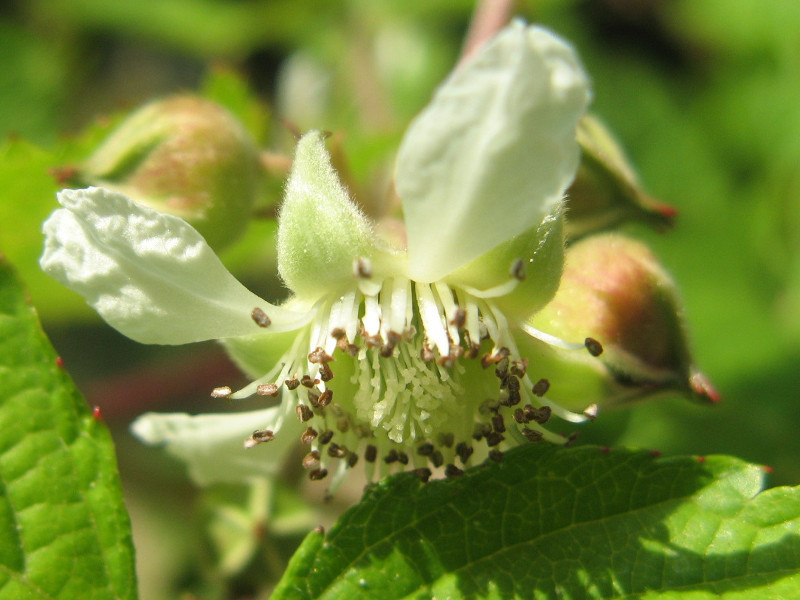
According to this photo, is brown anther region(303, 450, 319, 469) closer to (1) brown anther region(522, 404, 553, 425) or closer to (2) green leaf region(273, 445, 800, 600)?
(2) green leaf region(273, 445, 800, 600)

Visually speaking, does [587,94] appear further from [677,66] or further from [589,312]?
[677,66]

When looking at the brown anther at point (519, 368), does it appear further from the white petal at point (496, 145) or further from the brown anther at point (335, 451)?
the brown anther at point (335, 451)

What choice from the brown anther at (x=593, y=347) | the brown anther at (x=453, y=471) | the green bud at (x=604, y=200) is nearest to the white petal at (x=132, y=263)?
the brown anther at (x=453, y=471)

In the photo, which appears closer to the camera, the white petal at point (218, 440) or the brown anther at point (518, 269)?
the brown anther at point (518, 269)

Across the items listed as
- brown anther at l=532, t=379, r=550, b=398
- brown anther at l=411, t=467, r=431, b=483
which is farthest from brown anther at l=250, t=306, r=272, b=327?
brown anther at l=532, t=379, r=550, b=398

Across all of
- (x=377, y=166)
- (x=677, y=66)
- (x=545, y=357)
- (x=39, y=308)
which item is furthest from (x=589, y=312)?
(x=677, y=66)

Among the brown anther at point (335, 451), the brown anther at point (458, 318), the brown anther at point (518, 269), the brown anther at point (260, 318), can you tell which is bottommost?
the brown anther at point (335, 451)

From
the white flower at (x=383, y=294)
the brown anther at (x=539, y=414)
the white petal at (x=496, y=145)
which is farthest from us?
the brown anther at (x=539, y=414)
